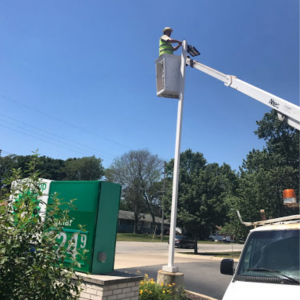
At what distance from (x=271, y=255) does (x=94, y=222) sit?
8.07 feet

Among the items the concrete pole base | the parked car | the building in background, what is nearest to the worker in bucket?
the concrete pole base

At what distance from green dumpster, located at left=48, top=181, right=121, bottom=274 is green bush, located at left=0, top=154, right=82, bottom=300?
1269 millimetres

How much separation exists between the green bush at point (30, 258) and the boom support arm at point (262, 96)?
463 cm

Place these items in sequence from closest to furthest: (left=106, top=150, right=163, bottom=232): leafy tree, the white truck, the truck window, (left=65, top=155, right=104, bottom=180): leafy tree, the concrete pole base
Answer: the white truck, the truck window, the concrete pole base, (left=106, top=150, right=163, bottom=232): leafy tree, (left=65, top=155, right=104, bottom=180): leafy tree

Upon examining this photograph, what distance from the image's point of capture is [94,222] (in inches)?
180

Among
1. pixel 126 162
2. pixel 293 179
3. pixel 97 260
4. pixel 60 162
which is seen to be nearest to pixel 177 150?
pixel 97 260

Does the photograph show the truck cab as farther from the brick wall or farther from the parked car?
the parked car

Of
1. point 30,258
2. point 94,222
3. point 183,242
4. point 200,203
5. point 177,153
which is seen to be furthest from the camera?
point 183,242

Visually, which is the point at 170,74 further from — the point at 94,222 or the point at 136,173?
the point at 136,173

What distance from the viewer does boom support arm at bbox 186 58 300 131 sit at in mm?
5805

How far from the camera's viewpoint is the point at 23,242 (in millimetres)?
3043

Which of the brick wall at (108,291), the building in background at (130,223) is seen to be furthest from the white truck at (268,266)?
the building in background at (130,223)

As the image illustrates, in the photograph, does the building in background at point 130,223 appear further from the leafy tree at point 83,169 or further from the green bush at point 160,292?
the green bush at point 160,292

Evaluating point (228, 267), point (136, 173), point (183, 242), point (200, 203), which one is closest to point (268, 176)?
point (200, 203)
